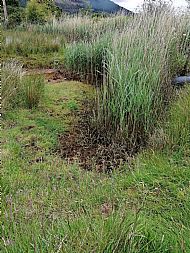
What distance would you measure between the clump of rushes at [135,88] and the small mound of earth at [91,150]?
4.8 inches

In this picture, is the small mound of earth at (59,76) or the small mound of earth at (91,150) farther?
the small mound of earth at (59,76)

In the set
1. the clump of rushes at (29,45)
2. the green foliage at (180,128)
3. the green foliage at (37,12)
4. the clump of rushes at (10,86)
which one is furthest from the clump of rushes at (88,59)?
the green foliage at (37,12)

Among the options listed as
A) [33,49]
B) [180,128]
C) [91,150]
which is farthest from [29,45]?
[180,128]

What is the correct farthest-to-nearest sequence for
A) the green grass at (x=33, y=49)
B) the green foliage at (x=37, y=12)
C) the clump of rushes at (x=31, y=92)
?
the green foliage at (x=37, y=12), the green grass at (x=33, y=49), the clump of rushes at (x=31, y=92)

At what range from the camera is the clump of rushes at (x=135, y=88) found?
3408mm

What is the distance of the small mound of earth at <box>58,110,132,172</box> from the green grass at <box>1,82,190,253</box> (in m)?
0.12

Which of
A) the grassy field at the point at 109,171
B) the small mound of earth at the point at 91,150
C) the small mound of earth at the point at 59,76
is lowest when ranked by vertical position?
the small mound of earth at the point at 91,150

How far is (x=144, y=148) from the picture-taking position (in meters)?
A: 3.17

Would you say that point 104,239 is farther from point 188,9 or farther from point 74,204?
point 188,9

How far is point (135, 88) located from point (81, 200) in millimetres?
1636

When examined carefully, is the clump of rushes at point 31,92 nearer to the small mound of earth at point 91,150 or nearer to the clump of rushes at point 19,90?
the clump of rushes at point 19,90

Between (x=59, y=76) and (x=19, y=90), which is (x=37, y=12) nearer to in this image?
(x=59, y=76)

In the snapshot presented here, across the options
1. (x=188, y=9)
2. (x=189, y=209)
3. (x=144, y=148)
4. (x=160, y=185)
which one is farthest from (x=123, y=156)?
(x=188, y=9)

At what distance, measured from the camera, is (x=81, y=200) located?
6.82ft
